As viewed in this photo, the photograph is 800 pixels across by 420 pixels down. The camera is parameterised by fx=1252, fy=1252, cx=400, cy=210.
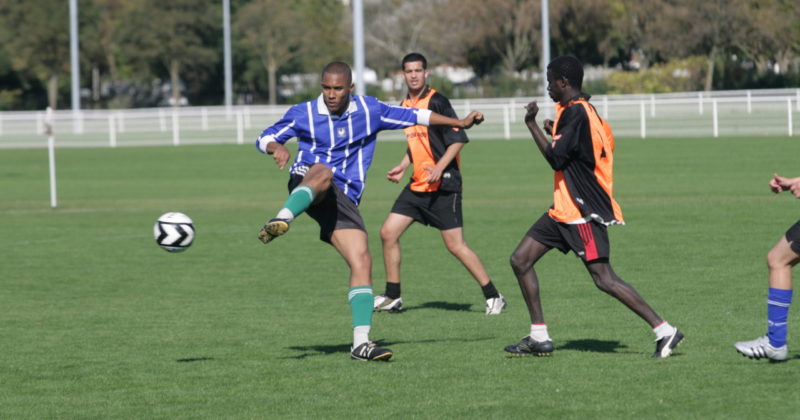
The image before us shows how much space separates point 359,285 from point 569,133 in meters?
1.78

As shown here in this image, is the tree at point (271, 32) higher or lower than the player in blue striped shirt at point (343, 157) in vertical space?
higher

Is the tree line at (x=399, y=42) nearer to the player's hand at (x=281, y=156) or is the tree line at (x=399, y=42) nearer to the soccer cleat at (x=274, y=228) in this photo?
the player's hand at (x=281, y=156)

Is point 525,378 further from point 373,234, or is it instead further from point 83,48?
point 83,48

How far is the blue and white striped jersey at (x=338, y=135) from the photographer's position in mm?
8648

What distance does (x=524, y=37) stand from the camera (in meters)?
81.1

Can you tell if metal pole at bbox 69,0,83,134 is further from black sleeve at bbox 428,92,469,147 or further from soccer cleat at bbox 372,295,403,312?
black sleeve at bbox 428,92,469,147

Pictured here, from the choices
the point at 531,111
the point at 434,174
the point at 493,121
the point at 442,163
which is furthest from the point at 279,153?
the point at 493,121

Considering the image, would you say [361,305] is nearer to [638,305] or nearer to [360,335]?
[360,335]

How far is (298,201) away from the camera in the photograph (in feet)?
26.5

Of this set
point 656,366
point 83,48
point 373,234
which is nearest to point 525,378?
point 656,366

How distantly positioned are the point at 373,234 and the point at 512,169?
14420 millimetres

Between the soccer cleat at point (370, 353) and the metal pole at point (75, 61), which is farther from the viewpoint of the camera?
the metal pole at point (75, 61)

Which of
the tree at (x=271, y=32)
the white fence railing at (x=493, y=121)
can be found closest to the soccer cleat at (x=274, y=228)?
the white fence railing at (x=493, y=121)

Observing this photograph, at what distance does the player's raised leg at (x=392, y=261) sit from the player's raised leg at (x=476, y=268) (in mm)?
433
